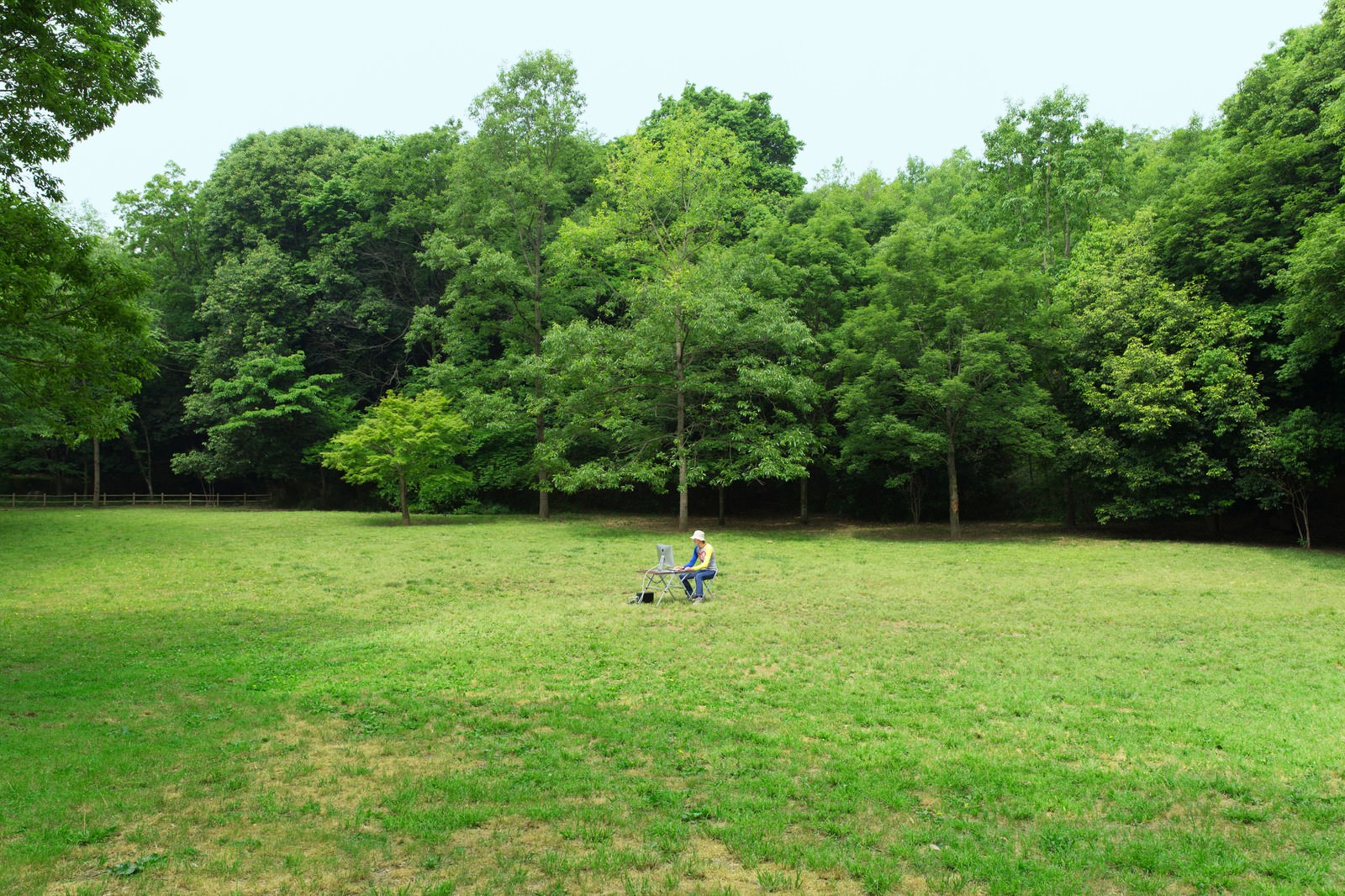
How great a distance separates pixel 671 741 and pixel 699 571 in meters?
6.87

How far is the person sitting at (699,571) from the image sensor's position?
12859 mm

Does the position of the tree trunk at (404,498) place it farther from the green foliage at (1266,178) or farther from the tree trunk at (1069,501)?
the green foliage at (1266,178)

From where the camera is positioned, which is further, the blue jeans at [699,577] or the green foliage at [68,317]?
the blue jeans at [699,577]

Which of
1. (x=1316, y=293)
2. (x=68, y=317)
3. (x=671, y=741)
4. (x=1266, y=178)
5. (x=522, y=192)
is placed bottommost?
(x=671, y=741)

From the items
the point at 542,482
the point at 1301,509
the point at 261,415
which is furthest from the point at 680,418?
the point at 261,415

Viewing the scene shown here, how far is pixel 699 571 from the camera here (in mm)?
12875

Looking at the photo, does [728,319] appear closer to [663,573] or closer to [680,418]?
[680,418]

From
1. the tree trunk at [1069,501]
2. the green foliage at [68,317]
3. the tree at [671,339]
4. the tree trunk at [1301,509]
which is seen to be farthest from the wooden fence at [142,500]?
the tree trunk at [1301,509]

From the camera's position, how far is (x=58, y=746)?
5758 mm

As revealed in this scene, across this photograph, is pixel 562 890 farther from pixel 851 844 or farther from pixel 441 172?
pixel 441 172

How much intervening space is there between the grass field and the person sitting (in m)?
0.43

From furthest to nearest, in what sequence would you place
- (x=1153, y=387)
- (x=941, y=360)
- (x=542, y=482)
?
(x=542, y=482)
(x=941, y=360)
(x=1153, y=387)

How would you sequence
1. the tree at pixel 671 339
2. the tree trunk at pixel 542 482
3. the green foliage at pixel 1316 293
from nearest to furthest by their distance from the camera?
the green foliage at pixel 1316 293
the tree at pixel 671 339
the tree trunk at pixel 542 482

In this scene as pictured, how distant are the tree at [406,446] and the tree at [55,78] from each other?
17767mm
